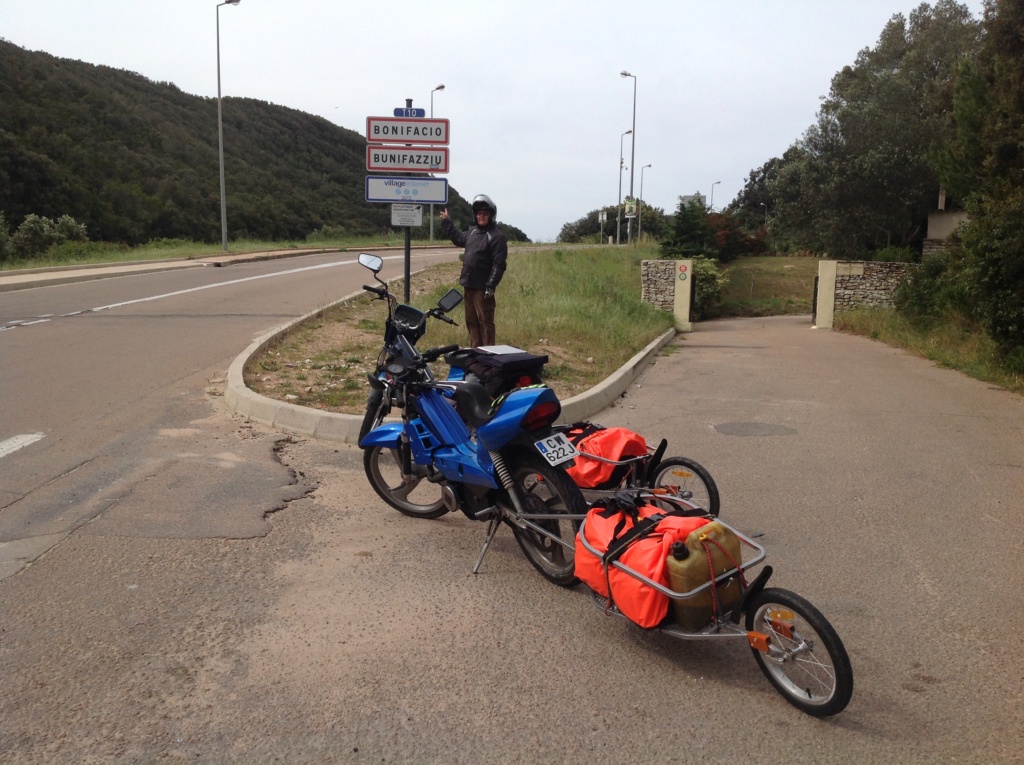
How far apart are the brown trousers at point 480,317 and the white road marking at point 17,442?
4565 millimetres

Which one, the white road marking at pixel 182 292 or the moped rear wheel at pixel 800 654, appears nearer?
the moped rear wheel at pixel 800 654

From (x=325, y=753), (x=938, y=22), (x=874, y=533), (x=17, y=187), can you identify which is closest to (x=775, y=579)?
(x=874, y=533)

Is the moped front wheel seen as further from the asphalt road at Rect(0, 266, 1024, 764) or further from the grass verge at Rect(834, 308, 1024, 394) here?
the grass verge at Rect(834, 308, 1024, 394)

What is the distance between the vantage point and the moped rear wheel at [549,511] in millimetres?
4570

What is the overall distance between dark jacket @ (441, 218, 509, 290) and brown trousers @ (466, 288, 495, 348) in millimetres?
165

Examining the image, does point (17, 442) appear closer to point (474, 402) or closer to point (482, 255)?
point (474, 402)

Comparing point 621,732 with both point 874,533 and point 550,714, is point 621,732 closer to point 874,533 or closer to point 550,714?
point 550,714

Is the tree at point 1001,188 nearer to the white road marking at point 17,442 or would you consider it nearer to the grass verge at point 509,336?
the grass verge at point 509,336

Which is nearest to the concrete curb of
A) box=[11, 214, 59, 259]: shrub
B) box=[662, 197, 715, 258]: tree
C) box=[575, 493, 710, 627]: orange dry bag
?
box=[575, 493, 710, 627]: orange dry bag

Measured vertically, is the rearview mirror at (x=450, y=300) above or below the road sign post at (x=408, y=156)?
below

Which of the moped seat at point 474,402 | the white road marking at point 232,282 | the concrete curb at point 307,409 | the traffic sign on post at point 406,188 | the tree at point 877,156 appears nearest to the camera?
the moped seat at point 474,402

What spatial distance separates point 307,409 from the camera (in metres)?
7.77

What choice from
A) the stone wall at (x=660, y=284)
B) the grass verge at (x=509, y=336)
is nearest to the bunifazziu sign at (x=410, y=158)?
the grass verge at (x=509, y=336)

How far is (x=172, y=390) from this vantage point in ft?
29.6
